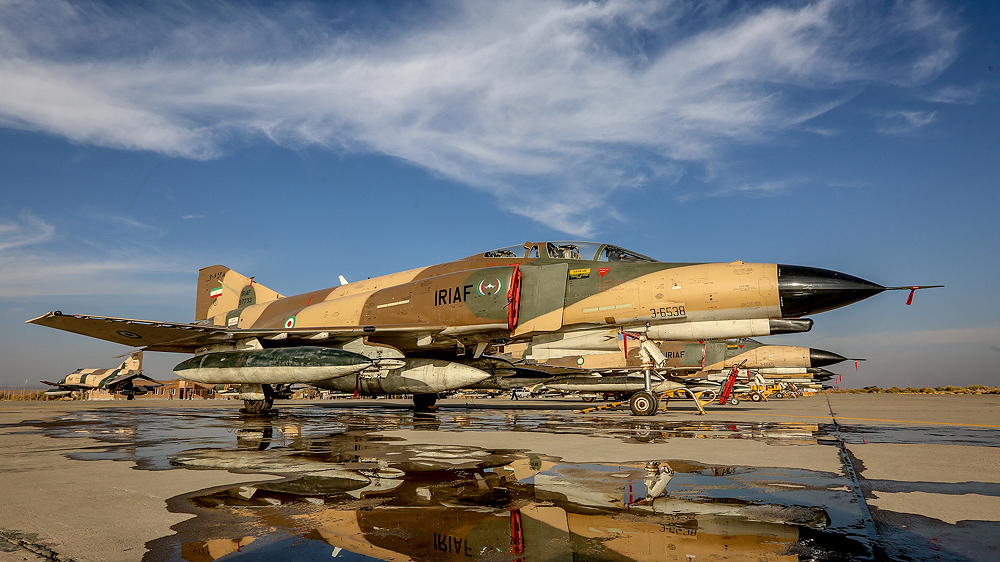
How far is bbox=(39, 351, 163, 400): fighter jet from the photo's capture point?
32.1 m

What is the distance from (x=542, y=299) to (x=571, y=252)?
149 centimetres

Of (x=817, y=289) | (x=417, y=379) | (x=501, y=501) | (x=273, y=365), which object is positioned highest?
(x=817, y=289)

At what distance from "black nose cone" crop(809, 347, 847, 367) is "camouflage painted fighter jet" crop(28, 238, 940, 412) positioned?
2181 centimetres

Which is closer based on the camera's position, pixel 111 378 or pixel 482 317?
pixel 482 317

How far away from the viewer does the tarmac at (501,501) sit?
109 inches

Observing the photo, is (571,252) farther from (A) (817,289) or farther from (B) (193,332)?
(B) (193,332)

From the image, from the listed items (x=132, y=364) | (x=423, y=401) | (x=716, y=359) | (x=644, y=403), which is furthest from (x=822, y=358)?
(x=132, y=364)

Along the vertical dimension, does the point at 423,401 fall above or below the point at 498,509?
below

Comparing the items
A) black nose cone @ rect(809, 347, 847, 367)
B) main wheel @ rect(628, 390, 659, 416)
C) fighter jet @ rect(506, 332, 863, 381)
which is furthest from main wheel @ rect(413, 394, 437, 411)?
black nose cone @ rect(809, 347, 847, 367)

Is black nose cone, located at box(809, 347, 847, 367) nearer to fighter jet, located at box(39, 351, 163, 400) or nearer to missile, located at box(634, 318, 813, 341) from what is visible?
missile, located at box(634, 318, 813, 341)

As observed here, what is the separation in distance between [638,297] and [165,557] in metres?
9.70

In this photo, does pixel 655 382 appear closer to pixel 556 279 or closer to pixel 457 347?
pixel 556 279

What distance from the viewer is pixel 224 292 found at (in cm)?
2000

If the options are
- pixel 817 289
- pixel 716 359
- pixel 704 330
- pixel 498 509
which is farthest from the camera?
pixel 716 359
